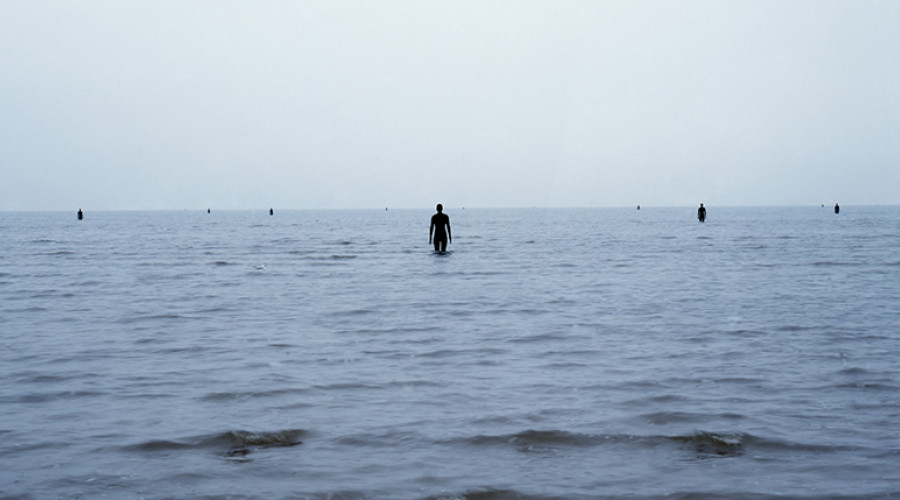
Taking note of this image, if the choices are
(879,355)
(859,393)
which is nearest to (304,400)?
(859,393)

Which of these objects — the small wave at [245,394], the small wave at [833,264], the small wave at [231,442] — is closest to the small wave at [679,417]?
the small wave at [231,442]

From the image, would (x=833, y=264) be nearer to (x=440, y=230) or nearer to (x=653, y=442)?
(x=440, y=230)

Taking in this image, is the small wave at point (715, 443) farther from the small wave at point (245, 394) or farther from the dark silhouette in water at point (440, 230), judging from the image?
the dark silhouette in water at point (440, 230)

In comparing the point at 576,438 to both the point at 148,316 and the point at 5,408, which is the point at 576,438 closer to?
the point at 5,408

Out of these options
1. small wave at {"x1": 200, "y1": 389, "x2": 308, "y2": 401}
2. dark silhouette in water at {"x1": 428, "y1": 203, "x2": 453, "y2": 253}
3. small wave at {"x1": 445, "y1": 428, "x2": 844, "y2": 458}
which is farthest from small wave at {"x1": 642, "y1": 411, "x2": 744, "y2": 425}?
dark silhouette in water at {"x1": 428, "y1": 203, "x2": 453, "y2": 253}

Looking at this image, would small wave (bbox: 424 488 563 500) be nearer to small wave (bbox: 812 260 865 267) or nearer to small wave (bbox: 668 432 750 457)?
small wave (bbox: 668 432 750 457)

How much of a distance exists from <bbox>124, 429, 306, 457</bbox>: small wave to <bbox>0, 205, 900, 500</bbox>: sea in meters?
0.03

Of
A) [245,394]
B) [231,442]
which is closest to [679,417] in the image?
[231,442]

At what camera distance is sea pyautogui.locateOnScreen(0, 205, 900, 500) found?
19.0ft

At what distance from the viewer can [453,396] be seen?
8.32 m

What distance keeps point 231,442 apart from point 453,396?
244cm

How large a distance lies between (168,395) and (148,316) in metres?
7.38

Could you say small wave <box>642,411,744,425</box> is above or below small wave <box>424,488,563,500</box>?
above

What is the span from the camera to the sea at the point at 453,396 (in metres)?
5.78
